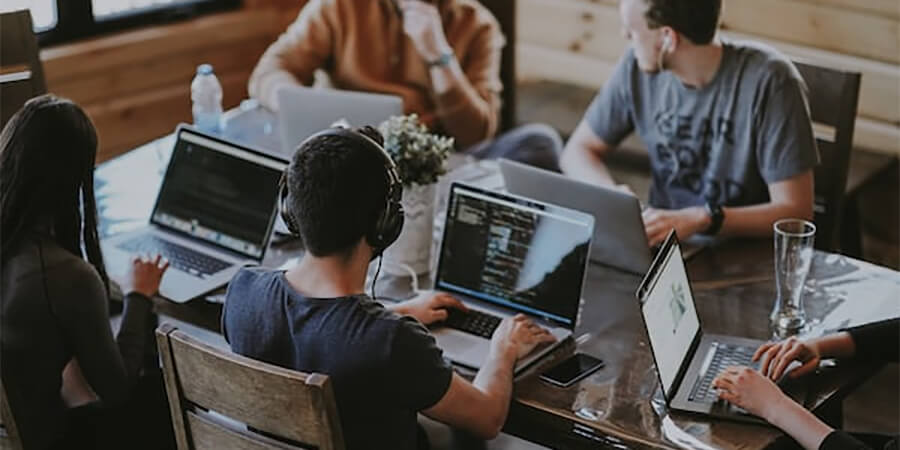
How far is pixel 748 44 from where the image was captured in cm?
296

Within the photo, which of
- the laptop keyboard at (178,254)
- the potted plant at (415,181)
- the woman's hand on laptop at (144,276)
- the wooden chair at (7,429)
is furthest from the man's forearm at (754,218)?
the wooden chair at (7,429)

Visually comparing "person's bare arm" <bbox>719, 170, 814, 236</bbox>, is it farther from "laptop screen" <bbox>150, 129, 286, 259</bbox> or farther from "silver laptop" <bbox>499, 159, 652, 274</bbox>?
"laptop screen" <bbox>150, 129, 286, 259</bbox>

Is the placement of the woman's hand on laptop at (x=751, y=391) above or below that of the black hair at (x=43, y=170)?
below

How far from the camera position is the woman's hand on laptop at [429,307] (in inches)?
94.6

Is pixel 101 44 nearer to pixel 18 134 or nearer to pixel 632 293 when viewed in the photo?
pixel 18 134

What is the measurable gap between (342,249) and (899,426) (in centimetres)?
200

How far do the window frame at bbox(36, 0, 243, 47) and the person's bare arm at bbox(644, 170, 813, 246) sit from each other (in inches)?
90.1

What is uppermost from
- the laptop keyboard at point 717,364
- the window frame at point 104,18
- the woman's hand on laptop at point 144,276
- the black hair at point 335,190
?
the black hair at point 335,190

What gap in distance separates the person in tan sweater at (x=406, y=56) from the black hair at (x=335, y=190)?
1.61 m

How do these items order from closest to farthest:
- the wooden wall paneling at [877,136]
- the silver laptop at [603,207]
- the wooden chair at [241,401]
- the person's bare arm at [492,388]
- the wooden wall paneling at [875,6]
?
the wooden chair at [241,401], the person's bare arm at [492,388], the silver laptop at [603,207], the wooden wall paneling at [875,6], the wooden wall paneling at [877,136]

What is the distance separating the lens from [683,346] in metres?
2.28

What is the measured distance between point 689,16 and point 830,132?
544mm

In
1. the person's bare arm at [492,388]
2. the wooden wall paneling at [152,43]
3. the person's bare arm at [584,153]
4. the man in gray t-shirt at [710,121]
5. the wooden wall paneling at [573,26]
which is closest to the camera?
the person's bare arm at [492,388]

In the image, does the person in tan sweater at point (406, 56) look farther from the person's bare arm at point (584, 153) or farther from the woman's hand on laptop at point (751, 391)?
the woman's hand on laptop at point (751, 391)
